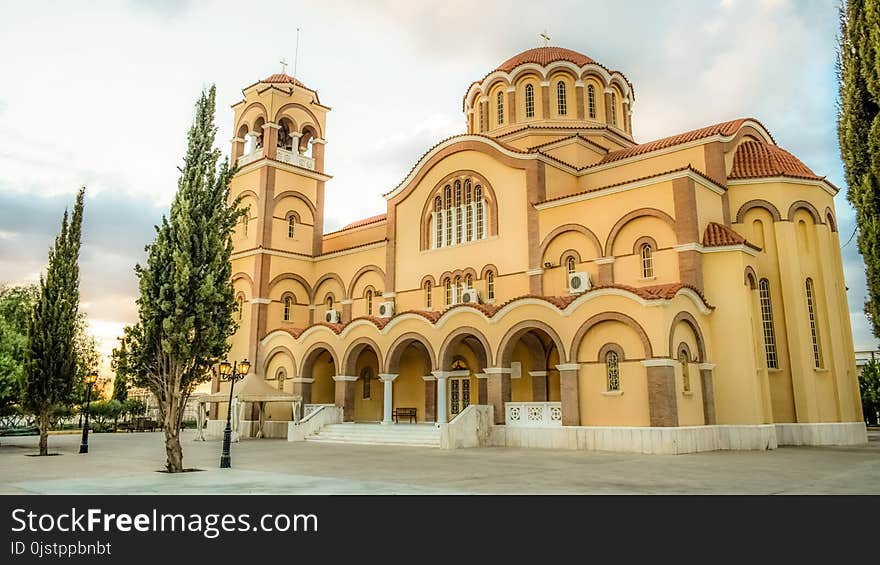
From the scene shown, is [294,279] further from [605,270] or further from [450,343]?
[605,270]

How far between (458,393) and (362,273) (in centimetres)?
806

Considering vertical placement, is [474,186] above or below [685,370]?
above

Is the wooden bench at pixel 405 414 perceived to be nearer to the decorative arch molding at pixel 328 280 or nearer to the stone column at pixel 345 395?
the stone column at pixel 345 395

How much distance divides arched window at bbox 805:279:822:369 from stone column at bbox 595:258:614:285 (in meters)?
6.72

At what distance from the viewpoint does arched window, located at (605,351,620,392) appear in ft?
65.5

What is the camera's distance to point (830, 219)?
24172 mm

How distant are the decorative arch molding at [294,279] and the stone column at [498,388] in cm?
1359

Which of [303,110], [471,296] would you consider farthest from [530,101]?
[303,110]

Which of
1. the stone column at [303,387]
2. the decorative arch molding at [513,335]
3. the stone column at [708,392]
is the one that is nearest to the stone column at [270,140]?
the stone column at [303,387]

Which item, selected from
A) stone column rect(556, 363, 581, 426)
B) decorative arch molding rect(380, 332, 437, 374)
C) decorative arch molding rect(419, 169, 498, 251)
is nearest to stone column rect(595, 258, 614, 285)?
stone column rect(556, 363, 581, 426)

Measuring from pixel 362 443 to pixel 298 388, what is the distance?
234 inches

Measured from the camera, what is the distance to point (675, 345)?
64.0ft

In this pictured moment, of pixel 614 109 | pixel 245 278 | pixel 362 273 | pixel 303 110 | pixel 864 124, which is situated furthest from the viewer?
pixel 303 110

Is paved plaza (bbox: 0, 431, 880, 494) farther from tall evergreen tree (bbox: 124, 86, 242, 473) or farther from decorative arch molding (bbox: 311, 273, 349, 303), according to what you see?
decorative arch molding (bbox: 311, 273, 349, 303)
